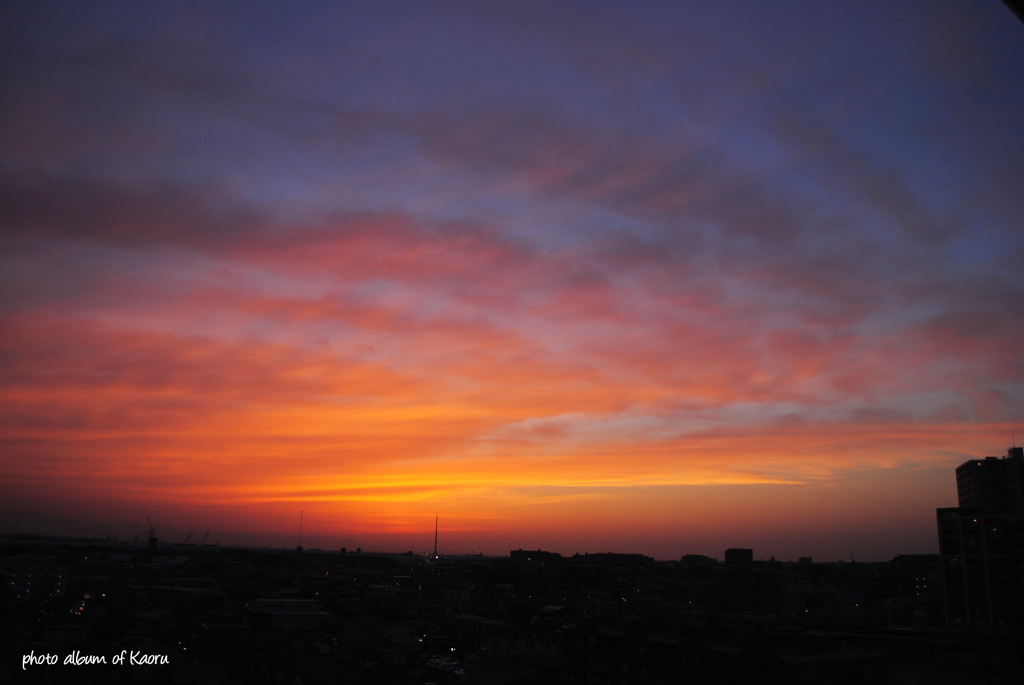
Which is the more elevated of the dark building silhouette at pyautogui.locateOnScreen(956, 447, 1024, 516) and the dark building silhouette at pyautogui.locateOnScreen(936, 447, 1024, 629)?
the dark building silhouette at pyautogui.locateOnScreen(956, 447, 1024, 516)

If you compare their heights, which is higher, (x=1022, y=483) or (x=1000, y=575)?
(x=1022, y=483)

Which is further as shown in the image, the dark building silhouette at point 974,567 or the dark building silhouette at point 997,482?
the dark building silhouette at point 997,482

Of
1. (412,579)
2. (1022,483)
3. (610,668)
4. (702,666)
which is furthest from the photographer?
(412,579)

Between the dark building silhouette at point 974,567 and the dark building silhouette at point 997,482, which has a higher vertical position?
the dark building silhouette at point 997,482

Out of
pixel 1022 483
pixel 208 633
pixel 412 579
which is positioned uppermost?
pixel 1022 483

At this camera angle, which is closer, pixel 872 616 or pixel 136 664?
pixel 136 664

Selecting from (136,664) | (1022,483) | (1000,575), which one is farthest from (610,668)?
(1022,483)

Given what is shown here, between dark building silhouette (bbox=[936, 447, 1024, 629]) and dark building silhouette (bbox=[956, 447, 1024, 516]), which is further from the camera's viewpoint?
dark building silhouette (bbox=[956, 447, 1024, 516])

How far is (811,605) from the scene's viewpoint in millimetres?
53906

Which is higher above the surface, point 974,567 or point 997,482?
point 997,482

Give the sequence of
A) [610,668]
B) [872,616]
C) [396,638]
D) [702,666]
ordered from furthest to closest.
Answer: [872,616], [396,638], [610,668], [702,666]

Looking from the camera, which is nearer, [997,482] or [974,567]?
[974,567]

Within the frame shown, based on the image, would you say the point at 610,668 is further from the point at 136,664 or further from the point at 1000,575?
the point at 1000,575

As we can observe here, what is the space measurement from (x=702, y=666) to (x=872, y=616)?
37899 millimetres
